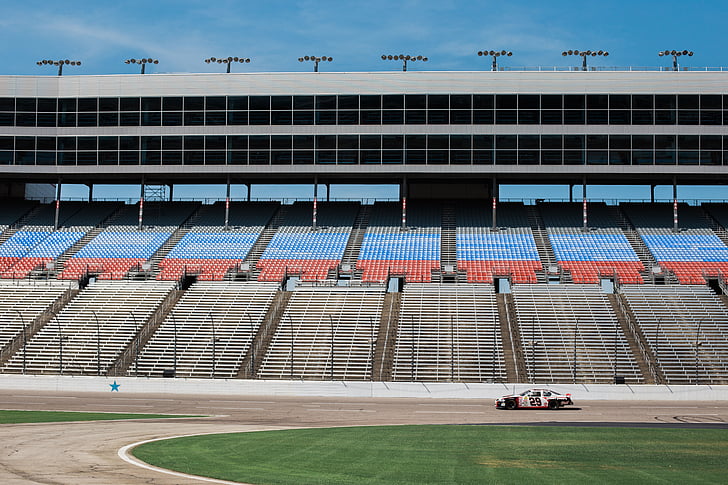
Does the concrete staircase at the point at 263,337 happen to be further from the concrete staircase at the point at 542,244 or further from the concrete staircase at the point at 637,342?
the concrete staircase at the point at 637,342

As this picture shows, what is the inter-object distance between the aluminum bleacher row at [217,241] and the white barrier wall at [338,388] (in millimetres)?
17871

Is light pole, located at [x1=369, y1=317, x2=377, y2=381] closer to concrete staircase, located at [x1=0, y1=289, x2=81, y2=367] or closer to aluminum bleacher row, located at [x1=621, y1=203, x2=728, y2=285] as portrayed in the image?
concrete staircase, located at [x1=0, y1=289, x2=81, y2=367]

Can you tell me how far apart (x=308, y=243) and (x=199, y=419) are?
39.8 meters

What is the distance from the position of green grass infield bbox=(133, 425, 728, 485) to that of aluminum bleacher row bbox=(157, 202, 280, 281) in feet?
139

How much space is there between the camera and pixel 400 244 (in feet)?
242

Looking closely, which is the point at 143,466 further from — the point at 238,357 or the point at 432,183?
the point at 432,183

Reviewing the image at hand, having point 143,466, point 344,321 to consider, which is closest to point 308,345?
point 344,321

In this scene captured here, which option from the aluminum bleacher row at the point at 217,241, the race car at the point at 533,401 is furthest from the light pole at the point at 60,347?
the race car at the point at 533,401

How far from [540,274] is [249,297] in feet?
78.0

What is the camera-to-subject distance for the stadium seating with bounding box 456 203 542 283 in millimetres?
67312

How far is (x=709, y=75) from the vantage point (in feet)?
235

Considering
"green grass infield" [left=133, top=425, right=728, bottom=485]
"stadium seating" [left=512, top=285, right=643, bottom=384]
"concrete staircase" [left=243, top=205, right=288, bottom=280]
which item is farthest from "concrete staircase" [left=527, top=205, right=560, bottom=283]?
"green grass infield" [left=133, top=425, right=728, bottom=485]

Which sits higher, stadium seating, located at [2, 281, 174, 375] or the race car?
stadium seating, located at [2, 281, 174, 375]

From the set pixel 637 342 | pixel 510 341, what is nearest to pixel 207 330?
pixel 510 341
